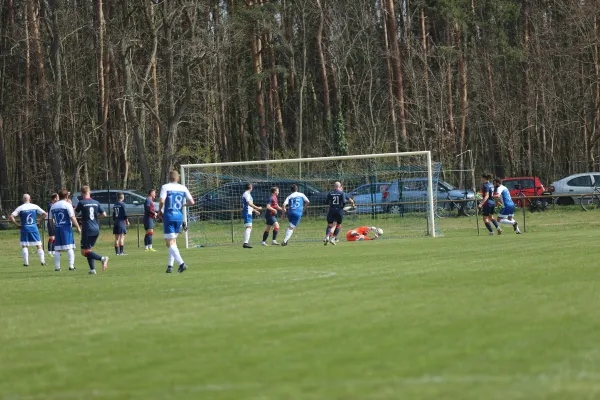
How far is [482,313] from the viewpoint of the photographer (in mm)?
10117

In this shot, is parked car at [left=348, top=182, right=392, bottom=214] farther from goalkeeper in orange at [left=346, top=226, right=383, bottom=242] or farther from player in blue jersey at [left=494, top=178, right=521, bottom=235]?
player in blue jersey at [left=494, top=178, right=521, bottom=235]

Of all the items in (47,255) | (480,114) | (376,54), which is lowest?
(47,255)

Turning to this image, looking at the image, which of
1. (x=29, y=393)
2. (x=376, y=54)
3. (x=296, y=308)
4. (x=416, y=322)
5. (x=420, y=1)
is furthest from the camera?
(x=376, y=54)

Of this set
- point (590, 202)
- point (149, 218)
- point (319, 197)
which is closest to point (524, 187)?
point (590, 202)

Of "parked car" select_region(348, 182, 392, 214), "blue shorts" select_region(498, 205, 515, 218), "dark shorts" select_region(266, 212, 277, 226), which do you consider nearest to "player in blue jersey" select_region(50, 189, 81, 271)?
"dark shorts" select_region(266, 212, 277, 226)

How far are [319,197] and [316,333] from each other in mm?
26014

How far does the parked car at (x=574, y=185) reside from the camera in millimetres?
42906

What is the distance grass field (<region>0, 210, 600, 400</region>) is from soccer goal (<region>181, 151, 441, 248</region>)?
625 inches

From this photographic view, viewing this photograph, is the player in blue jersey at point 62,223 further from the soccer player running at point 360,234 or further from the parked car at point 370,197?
the parked car at point 370,197

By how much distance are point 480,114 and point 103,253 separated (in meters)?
35.4

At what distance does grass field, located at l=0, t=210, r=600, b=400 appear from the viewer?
6.93 m

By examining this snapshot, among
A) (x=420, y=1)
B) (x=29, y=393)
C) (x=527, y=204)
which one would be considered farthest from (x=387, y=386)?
(x=420, y=1)

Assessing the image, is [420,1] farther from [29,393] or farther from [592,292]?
[29,393]

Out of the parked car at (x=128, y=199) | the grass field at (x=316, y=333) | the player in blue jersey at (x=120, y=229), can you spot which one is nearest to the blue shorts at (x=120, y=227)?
the player in blue jersey at (x=120, y=229)
